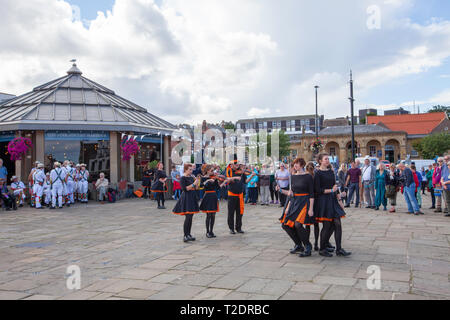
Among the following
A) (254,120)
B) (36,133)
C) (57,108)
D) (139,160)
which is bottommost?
(139,160)

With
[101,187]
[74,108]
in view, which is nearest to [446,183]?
[101,187]

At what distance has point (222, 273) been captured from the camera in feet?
18.2

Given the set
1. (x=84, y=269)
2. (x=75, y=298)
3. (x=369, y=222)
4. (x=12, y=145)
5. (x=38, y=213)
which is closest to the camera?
(x=75, y=298)

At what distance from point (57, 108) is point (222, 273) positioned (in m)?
20.3

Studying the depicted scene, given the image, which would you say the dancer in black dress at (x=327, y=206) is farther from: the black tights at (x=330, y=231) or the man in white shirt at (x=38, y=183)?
the man in white shirt at (x=38, y=183)

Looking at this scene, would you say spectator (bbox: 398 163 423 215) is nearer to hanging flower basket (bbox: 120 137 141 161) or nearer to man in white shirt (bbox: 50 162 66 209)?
man in white shirt (bbox: 50 162 66 209)

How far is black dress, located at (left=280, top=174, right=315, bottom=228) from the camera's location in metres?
6.35

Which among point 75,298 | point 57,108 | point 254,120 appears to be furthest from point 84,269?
point 254,120

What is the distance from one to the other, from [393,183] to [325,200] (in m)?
7.63

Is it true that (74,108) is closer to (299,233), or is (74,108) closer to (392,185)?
(392,185)

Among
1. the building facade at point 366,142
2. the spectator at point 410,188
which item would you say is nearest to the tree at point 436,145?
the building facade at point 366,142

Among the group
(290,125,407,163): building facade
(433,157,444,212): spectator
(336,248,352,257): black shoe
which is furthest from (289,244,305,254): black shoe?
(290,125,407,163): building facade

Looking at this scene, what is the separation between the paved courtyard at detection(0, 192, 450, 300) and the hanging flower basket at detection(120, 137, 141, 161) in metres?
10.6
